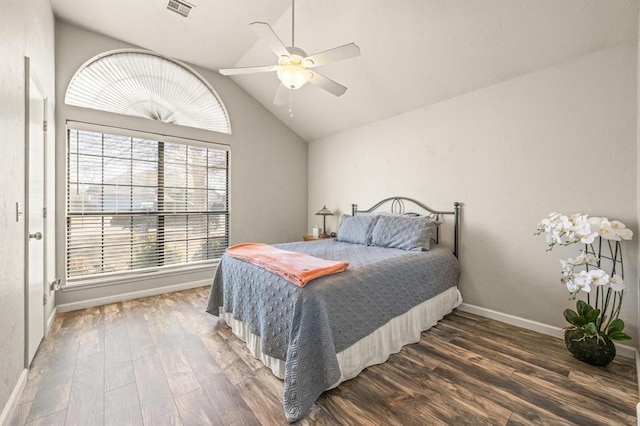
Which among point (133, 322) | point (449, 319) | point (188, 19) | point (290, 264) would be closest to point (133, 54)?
point (188, 19)

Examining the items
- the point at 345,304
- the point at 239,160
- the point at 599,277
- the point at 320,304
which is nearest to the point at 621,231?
the point at 599,277

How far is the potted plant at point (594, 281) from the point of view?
1883 millimetres

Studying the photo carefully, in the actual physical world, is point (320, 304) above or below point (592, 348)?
above

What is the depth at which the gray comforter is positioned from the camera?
152cm

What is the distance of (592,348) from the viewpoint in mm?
1900

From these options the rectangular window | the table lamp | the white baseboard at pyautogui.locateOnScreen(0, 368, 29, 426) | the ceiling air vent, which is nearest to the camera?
the white baseboard at pyautogui.locateOnScreen(0, 368, 29, 426)

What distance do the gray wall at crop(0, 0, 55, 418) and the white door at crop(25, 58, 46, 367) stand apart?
0.29ft

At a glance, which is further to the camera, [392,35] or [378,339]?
[392,35]

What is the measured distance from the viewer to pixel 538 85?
2.43m

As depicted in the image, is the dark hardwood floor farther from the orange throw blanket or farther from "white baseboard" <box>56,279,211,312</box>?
the orange throw blanket

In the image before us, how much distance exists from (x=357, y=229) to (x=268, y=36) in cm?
227

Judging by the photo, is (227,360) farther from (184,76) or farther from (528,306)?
(184,76)

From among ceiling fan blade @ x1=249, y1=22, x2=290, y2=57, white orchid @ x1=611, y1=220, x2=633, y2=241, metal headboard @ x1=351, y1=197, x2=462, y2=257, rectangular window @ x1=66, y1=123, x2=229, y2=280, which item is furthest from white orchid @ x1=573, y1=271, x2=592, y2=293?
rectangular window @ x1=66, y1=123, x2=229, y2=280

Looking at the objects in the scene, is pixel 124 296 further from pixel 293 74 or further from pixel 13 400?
pixel 293 74
